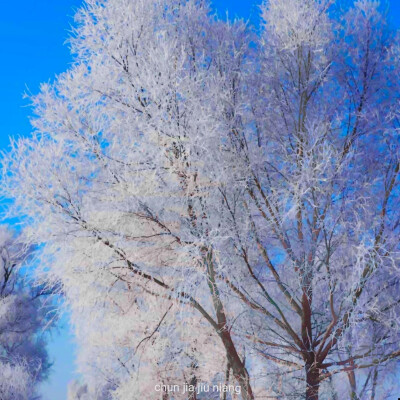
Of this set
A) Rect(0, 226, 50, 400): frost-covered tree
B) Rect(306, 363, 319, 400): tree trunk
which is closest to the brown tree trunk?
Rect(306, 363, 319, 400): tree trunk

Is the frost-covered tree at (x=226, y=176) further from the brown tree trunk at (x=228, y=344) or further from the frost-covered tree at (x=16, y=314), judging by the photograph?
the frost-covered tree at (x=16, y=314)

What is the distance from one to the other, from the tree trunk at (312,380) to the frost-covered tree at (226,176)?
3cm

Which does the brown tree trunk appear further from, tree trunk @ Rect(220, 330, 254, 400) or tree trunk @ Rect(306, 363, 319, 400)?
tree trunk @ Rect(306, 363, 319, 400)

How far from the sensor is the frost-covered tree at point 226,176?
17.6 ft

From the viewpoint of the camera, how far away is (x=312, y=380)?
6.18m

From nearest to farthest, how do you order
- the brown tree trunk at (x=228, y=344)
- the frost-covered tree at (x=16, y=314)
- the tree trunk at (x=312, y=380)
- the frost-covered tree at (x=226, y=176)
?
the frost-covered tree at (x=226, y=176) → the brown tree trunk at (x=228, y=344) → the tree trunk at (x=312, y=380) → the frost-covered tree at (x=16, y=314)

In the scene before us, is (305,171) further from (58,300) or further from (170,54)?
(58,300)

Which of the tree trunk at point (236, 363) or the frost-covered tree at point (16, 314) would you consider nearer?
the tree trunk at point (236, 363)

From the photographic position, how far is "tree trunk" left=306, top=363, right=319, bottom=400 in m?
6.05

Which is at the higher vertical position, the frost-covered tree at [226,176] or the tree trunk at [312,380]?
the frost-covered tree at [226,176]

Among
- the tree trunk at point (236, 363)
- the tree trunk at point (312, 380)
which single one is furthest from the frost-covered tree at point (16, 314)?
the tree trunk at point (312, 380)

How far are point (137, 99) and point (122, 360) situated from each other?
5298mm

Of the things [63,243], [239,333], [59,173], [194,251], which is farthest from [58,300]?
[239,333]

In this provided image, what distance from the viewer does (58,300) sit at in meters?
6.01
